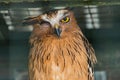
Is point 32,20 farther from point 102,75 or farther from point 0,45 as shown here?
point 102,75

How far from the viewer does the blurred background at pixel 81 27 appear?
2.14 m

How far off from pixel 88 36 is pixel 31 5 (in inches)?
22.8

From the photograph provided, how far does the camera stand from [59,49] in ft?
7.69

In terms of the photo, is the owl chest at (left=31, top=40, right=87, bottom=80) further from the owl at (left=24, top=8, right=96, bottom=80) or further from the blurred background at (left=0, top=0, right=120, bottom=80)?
the blurred background at (left=0, top=0, right=120, bottom=80)

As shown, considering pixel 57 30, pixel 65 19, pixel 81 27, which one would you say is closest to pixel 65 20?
pixel 65 19

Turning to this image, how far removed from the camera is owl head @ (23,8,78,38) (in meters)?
2.25

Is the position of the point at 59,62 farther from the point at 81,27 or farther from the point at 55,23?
the point at 81,27

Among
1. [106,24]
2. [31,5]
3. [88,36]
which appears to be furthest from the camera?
[88,36]

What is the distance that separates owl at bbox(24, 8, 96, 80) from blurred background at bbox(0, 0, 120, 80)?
0.19 ft

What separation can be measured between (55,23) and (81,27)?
14.5 inches

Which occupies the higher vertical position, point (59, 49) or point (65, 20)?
point (65, 20)

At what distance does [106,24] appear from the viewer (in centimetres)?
240

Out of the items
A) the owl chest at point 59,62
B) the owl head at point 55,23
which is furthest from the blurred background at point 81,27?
the owl chest at point 59,62

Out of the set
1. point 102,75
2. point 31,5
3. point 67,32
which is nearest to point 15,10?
point 31,5
